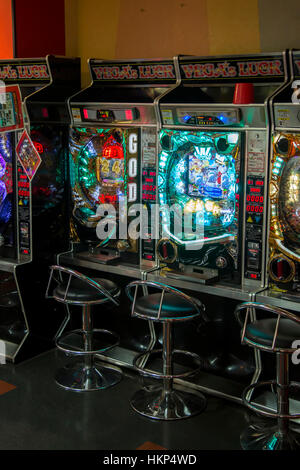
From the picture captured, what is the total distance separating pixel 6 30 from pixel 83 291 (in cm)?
235

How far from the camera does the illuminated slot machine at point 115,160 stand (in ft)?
14.3

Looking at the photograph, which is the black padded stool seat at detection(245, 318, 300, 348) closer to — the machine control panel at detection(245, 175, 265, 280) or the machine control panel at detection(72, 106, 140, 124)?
the machine control panel at detection(245, 175, 265, 280)

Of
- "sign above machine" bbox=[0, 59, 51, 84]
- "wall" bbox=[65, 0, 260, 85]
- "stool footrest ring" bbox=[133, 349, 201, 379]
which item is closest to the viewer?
"stool footrest ring" bbox=[133, 349, 201, 379]

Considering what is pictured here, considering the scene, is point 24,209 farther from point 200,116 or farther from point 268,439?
point 268,439

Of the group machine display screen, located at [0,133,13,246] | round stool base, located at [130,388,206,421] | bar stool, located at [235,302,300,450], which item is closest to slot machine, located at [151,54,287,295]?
bar stool, located at [235,302,300,450]

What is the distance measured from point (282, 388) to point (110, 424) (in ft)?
3.69

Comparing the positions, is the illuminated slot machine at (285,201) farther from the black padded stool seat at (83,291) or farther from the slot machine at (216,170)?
the black padded stool seat at (83,291)

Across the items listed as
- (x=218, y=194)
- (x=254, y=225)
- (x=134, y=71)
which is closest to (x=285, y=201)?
(x=254, y=225)

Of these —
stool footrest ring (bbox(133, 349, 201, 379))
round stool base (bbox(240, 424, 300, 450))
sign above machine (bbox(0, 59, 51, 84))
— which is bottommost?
round stool base (bbox(240, 424, 300, 450))

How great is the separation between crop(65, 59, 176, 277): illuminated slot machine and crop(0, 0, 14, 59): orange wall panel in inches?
31.7

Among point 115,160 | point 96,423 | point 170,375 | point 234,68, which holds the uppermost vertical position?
point 234,68

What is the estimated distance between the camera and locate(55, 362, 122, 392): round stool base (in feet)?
14.3

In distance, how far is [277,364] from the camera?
3.45 meters

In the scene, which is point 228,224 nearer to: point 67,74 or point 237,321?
point 237,321
